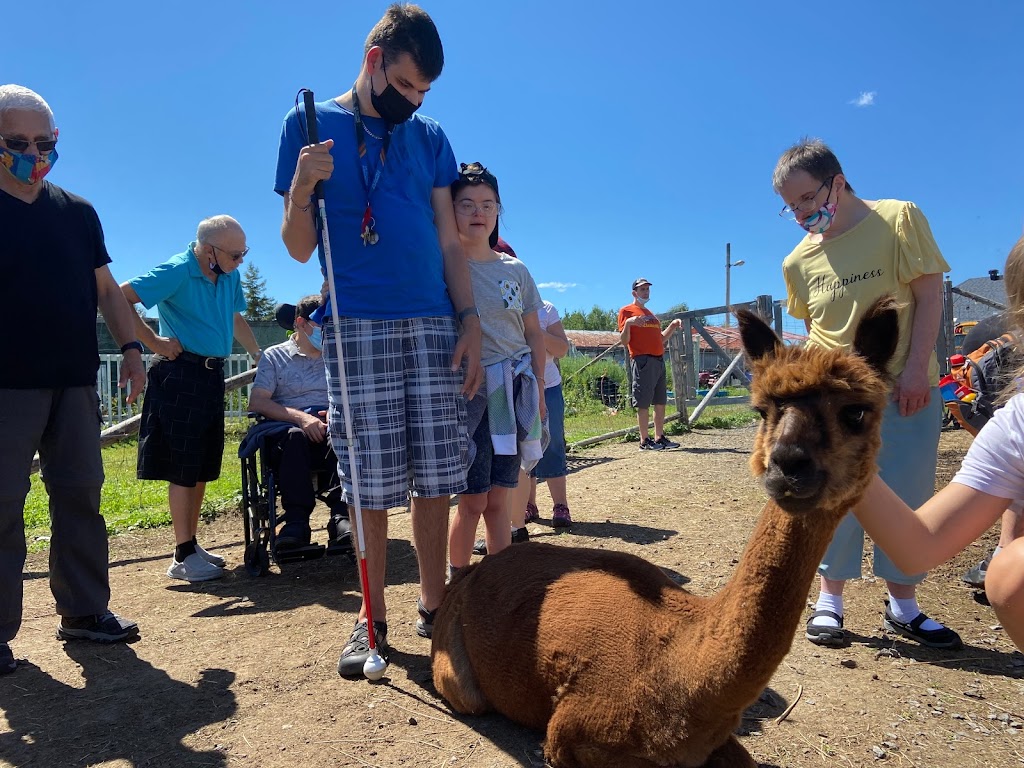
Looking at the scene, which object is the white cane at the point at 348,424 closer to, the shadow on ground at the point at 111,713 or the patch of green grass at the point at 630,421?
the shadow on ground at the point at 111,713

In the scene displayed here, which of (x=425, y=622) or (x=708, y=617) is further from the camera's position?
(x=425, y=622)

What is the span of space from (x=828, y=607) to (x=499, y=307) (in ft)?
7.76

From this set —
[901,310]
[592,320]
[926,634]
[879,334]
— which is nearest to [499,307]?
[901,310]

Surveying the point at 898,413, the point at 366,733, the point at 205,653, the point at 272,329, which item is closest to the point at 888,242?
the point at 898,413

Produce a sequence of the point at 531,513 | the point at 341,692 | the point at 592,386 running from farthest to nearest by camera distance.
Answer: the point at 592,386 < the point at 531,513 < the point at 341,692

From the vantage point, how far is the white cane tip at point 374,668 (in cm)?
291

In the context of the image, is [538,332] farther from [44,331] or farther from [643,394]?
[643,394]

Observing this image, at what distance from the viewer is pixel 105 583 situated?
3600mm

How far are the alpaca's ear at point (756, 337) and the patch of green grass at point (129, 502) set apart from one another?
510cm

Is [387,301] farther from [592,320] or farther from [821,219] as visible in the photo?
[592,320]

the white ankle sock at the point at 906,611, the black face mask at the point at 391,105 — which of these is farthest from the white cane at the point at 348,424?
the white ankle sock at the point at 906,611

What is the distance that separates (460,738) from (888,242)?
9.87ft

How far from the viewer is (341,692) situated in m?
2.90

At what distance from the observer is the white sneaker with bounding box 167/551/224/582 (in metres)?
4.74
